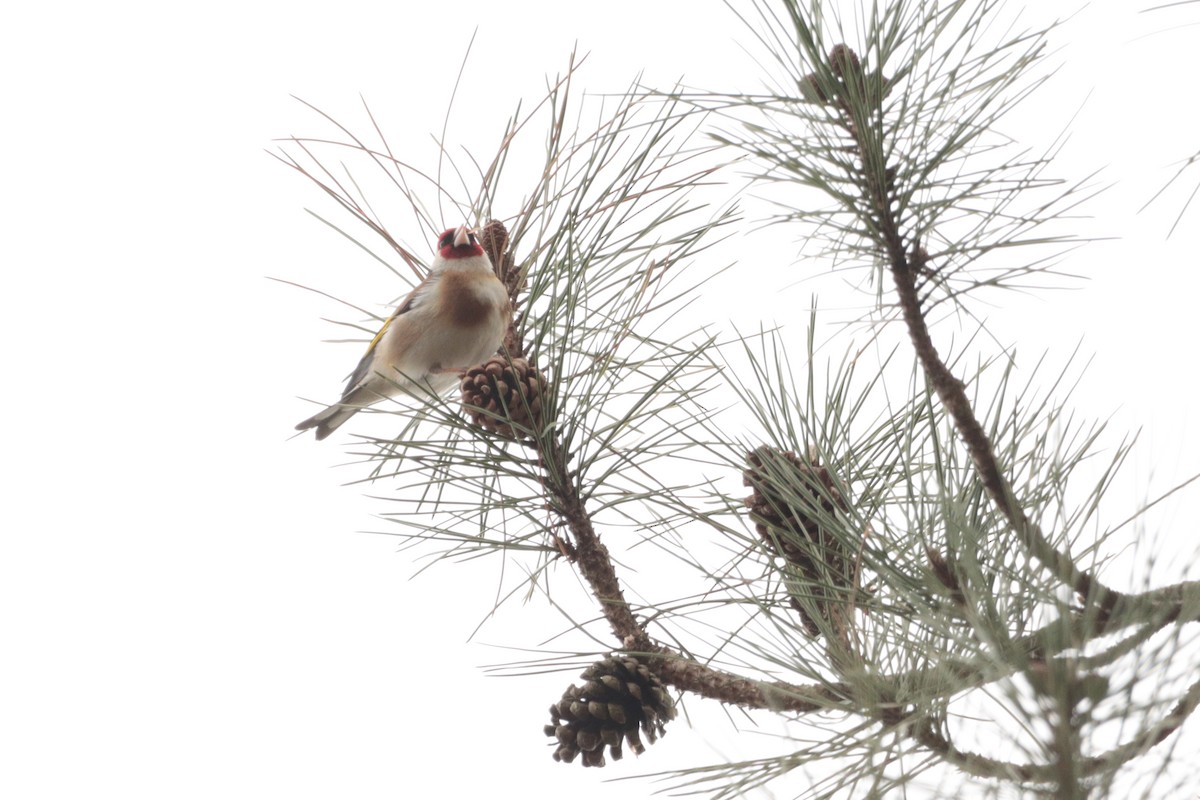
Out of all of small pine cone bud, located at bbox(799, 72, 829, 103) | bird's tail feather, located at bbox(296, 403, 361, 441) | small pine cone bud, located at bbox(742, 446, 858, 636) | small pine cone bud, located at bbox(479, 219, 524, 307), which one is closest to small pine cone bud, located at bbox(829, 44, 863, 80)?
small pine cone bud, located at bbox(799, 72, 829, 103)

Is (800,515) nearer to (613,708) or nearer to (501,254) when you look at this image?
(613,708)

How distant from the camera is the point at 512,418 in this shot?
1.11 meters

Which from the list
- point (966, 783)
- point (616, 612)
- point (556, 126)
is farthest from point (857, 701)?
point (556, 126)

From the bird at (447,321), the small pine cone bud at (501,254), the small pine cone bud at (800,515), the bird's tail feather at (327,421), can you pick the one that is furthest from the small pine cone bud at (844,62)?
the bird's tail feather at (327,421)

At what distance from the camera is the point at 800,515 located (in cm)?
104

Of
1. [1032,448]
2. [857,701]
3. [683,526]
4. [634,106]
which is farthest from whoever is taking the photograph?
[634,106]

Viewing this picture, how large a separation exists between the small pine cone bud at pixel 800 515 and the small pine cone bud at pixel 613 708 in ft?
0.46

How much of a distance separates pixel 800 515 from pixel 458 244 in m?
0.51

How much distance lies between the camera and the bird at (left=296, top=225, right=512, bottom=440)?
133 centimetres

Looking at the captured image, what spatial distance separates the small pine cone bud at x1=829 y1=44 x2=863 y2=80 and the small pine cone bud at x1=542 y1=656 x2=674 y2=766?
0.48 m

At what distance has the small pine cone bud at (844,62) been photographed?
0.81m

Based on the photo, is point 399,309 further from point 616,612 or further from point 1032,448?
point 1032,448

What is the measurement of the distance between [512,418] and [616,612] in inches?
8.7

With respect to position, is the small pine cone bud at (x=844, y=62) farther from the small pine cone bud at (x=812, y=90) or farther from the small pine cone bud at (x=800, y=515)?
the small pine cone bud at (x=800, y=515)
